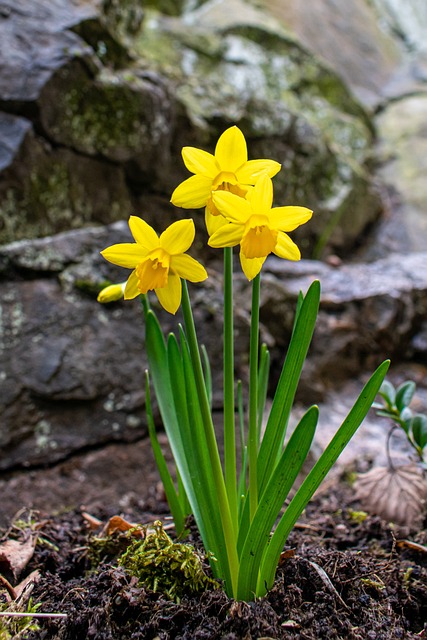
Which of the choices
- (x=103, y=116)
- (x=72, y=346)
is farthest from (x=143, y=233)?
(x=103, y=116)

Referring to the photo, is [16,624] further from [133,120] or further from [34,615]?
[133,120]

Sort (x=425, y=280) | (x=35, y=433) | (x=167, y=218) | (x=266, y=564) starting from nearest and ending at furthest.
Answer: (x=266, y=564) → (x=35, y=433) → (x=167, y=218) → (x=425, y=280)

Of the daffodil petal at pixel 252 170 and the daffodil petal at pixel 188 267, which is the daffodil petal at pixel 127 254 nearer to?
the daffodil petal at pixel 188 267

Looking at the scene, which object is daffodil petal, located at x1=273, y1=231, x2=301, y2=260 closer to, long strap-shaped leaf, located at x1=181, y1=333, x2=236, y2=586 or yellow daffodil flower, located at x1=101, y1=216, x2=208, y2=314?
yellow daffodil flower, located at x1=101, y1=216, x2=208, y2=314

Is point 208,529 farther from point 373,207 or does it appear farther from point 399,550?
point 373,207

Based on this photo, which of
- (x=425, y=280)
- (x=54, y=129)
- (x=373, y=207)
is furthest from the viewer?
(x=373, y=207)

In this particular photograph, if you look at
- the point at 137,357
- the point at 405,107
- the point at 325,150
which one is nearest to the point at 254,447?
the point at 137,357
